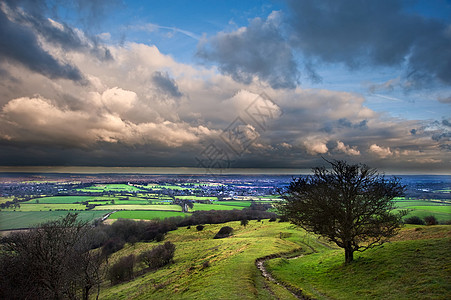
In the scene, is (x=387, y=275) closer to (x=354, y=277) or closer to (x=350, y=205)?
(x=354, y=277)

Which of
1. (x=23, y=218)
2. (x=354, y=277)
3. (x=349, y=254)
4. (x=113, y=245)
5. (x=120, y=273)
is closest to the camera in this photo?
(x=354, y=277)

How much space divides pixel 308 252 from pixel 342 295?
3068 centimetres

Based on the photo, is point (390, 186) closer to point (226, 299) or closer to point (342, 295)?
point (342, 295)

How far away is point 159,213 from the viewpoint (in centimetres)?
14838

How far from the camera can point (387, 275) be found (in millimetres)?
22484

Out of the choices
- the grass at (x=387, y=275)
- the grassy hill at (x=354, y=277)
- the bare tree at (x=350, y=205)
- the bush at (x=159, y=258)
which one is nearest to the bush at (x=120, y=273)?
the bush at (x=159, y=258)

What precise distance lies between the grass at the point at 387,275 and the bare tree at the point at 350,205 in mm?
1968

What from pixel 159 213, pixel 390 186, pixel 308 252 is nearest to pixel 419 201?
pixel 308 252

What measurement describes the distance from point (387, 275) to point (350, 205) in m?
8.35

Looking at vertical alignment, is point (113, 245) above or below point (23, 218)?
below

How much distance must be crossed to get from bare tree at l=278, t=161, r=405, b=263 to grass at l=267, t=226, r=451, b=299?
1968mm

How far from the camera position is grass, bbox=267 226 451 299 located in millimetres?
18688

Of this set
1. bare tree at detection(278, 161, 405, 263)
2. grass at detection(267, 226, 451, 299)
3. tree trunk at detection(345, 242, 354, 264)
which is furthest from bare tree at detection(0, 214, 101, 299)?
tree trunk at detection(345, 242, 354, 264)

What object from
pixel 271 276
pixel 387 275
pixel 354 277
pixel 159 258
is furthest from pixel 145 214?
pixel 387 275
